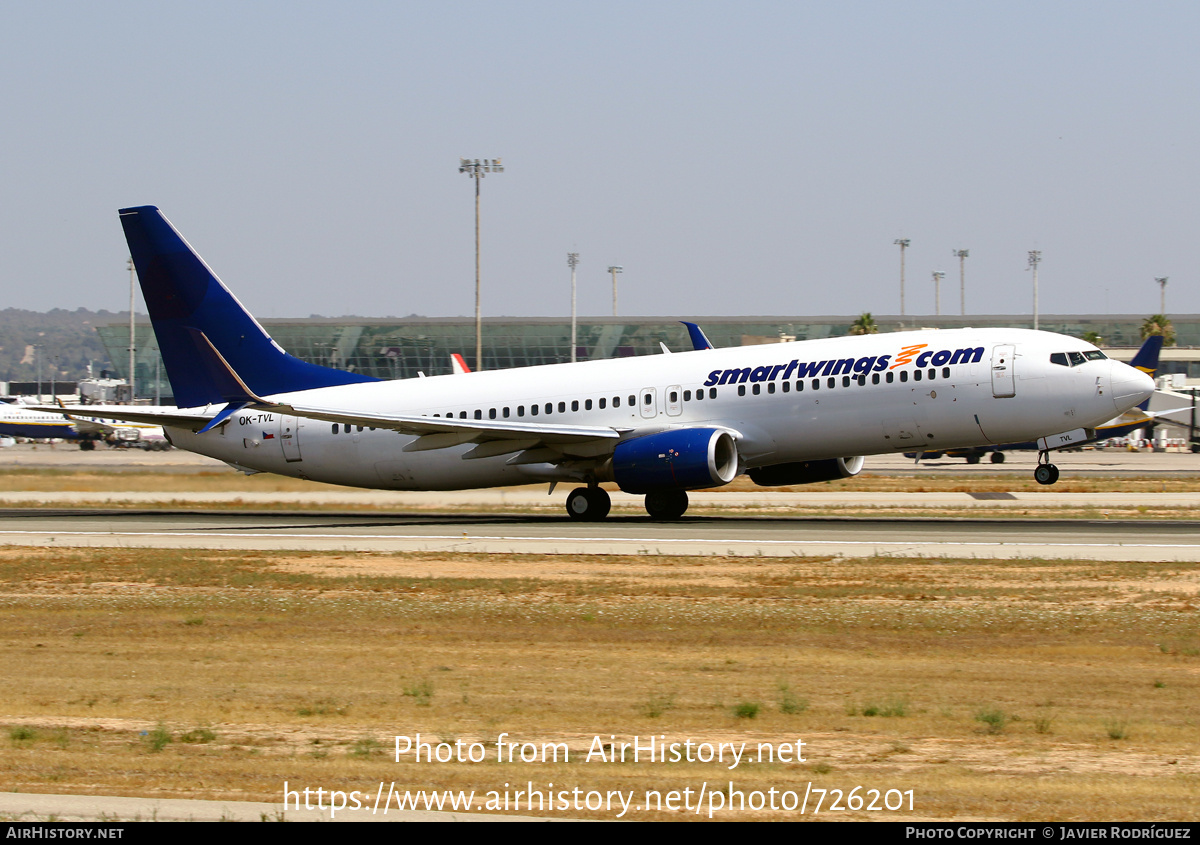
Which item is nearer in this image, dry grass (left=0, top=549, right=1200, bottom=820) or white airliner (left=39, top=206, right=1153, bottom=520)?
dry grass (left=0, top=549, right=1200, bottom=820)

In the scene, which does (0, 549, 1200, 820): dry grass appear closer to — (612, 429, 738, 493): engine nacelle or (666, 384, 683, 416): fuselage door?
(612, 429, 738, 493): engine nacelle

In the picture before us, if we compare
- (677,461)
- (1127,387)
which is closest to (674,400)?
(677,461)

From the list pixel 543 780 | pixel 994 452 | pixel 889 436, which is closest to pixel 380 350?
pixel 994 452

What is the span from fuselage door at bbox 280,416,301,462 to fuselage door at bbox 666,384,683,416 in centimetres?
1091

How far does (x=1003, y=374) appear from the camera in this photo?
95.0 feet

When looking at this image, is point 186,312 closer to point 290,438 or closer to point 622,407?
point 290,438

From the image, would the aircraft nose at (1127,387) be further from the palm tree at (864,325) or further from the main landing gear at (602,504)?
the palm tree at (864,325)

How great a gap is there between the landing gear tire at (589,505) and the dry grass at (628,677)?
10040 mm

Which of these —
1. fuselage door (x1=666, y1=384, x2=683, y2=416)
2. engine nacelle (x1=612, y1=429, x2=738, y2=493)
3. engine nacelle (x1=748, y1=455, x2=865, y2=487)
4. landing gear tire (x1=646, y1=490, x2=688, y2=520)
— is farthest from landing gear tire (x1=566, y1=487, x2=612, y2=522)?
engine nacelle (x1=748, y1=455, x2=865, y2=487)

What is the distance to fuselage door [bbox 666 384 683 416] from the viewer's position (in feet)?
→ 104

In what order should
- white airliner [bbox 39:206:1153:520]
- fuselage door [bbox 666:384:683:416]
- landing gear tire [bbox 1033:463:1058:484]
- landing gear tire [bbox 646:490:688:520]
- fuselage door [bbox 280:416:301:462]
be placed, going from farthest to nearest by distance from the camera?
1. fuselage door [bbox 280:416:301:462]
2. landing gear tire [bbox 646:490:688:520]
3. fuselage door [bbox 666:384:683:416]
4. white airliner [bbox 39:206:1153:520]
5. landing gear tire [bbox 1033:463:1058:484]

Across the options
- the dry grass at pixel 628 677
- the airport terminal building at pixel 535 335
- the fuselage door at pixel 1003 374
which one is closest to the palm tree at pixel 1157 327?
the airport terminal building at pixel 535 335

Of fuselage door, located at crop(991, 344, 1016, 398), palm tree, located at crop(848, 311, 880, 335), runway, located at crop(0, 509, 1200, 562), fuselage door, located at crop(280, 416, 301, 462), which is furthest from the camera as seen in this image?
palm tree, located at crop(848, 311, 880, 335)
